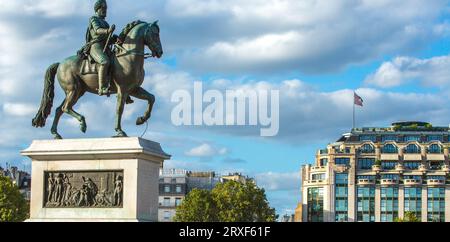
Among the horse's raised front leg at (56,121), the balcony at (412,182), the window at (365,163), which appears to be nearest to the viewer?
the horse's raised front leg at (56,121)

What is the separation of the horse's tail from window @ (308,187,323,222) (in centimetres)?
12190

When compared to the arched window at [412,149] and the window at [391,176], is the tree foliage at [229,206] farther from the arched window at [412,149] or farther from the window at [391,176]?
the arched window at [412,149]

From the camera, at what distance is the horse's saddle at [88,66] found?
34.5 metres

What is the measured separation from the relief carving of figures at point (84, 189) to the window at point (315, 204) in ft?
404

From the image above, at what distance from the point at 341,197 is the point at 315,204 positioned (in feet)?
13.8

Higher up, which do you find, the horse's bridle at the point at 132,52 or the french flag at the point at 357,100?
the french flag at the point at 357,100

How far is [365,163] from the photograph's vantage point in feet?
530

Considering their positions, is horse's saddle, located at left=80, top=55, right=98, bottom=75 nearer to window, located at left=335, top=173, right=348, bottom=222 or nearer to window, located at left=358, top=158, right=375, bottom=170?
window, located at left=335, top=173, right=348, bottom=222

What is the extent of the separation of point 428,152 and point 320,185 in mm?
19942

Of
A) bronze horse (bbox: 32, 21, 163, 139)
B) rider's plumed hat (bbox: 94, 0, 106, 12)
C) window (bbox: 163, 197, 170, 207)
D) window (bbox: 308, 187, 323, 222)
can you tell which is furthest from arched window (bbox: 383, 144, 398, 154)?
rider's plumed hat (bbox: 94, 0, 106, 12)

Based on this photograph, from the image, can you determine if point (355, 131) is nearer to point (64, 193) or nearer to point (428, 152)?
point (428, 152)

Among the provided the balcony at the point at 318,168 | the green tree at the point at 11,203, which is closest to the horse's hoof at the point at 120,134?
the green tree at the point at 11,203

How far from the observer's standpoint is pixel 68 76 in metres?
34.9
